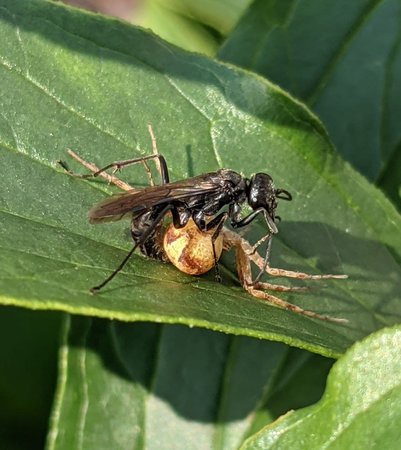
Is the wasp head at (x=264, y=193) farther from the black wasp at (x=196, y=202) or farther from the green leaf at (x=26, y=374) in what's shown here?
the green leaf at (x=26, y=374)

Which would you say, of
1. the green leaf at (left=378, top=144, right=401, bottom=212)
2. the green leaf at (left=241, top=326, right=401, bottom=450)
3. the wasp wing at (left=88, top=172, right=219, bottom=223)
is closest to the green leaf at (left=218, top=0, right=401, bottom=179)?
the green leaf at (left=378, top=144, right=401, bottom=212)

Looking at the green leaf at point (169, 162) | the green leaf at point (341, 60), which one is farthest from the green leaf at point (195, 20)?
the green leaf at point (169, 162)

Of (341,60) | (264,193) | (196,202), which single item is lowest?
(196,202)

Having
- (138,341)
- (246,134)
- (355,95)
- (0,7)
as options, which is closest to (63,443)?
(138,341)

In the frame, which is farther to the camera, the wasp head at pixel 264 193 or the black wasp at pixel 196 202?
the wasp head at pixel 264 193

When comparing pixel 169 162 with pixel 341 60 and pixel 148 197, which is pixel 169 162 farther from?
pixel 341 60

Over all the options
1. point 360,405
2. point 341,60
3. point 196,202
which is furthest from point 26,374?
point 360,405

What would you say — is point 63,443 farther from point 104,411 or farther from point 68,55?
point 68,55
